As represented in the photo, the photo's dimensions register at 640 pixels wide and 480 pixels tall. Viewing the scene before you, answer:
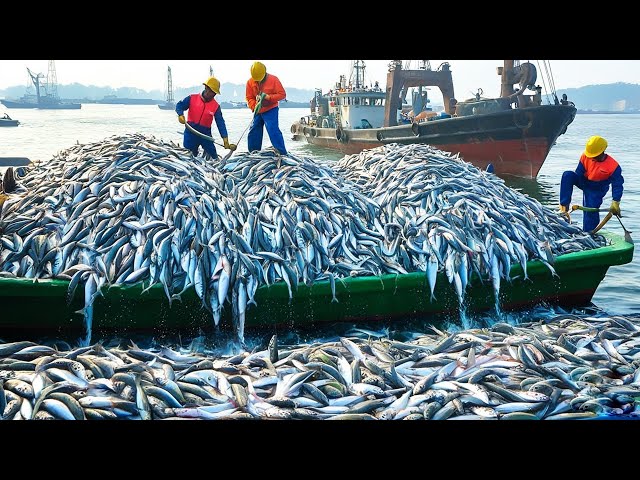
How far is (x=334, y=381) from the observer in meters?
4.63

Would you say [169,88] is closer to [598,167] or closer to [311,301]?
[311,301]

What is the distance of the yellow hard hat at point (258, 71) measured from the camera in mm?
6840

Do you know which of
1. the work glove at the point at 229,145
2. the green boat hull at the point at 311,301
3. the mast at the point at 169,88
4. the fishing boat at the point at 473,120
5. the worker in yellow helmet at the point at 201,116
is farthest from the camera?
the fishing boat at the point at 473,120

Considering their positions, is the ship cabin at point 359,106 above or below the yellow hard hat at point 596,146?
above

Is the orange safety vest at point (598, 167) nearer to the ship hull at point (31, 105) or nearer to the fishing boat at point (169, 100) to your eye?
the fishing boat at point (169, 100)

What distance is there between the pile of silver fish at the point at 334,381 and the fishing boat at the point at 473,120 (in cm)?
914

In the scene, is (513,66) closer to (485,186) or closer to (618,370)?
(485,186)

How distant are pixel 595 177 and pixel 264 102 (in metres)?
3.92

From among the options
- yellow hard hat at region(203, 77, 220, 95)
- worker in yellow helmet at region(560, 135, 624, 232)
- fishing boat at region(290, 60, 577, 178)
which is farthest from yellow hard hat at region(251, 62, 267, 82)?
fishing boat at region(290, 60, 577, 178)

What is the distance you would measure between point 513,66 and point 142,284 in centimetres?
1091

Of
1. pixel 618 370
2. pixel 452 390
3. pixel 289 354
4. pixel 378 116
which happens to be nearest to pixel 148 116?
pixel 289 354

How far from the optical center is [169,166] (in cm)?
634

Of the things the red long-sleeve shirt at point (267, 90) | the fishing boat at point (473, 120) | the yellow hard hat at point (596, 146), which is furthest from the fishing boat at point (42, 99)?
the fishing boat at point (473, 120)

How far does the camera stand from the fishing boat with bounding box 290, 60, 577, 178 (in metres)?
15.5
